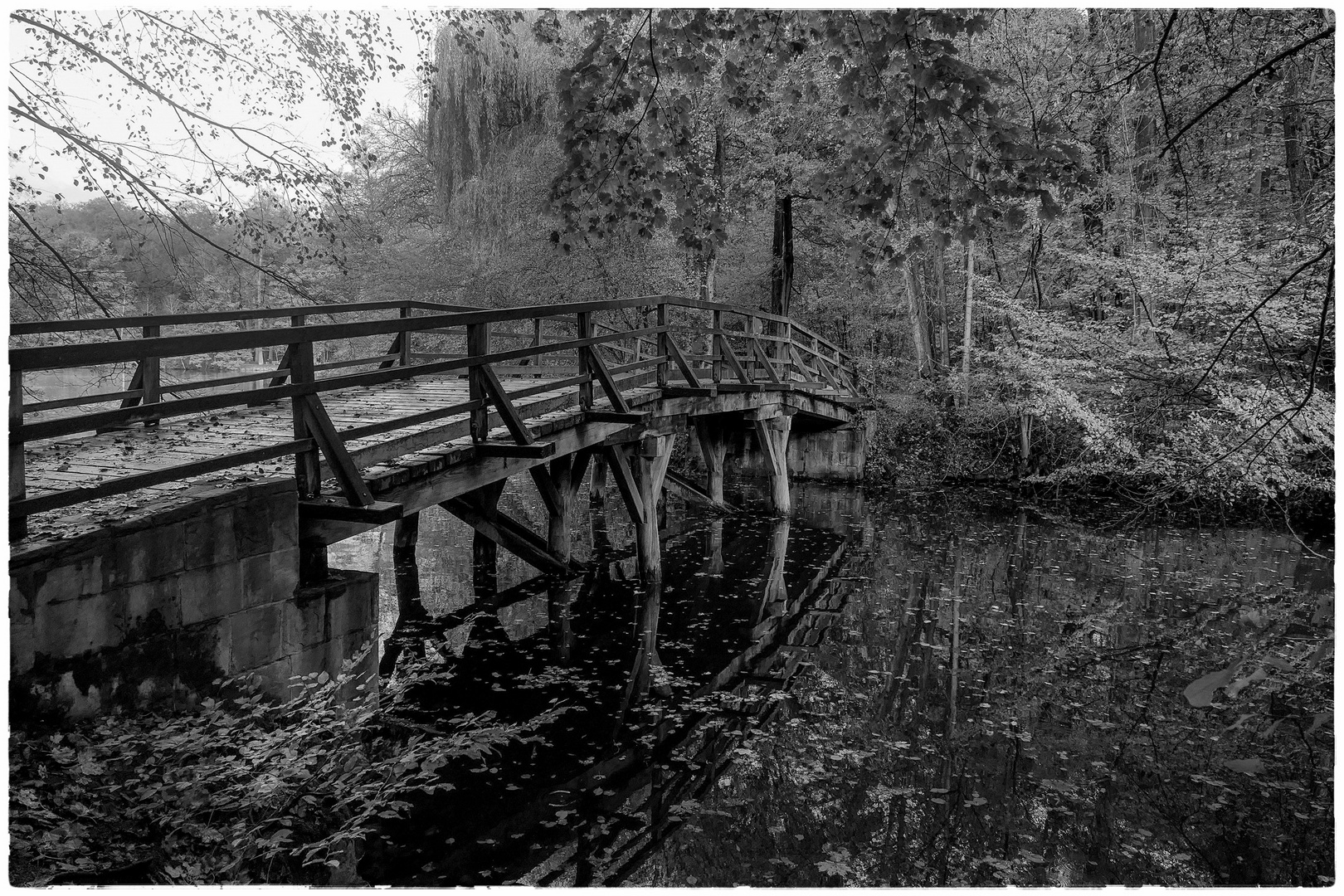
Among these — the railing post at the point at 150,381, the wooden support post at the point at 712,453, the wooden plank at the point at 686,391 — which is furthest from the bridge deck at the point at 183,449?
the wooden support post at the point at 712,453

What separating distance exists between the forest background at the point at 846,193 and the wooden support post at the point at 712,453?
141 inches

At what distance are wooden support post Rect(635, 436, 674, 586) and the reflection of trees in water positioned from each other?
2464 mm

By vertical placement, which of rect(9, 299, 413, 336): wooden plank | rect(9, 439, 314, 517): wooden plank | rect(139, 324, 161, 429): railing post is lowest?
rect(9, 439, 314, 517): wooden plank

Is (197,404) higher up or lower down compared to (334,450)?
higher up

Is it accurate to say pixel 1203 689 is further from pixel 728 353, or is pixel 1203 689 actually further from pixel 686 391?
pixel 728 353

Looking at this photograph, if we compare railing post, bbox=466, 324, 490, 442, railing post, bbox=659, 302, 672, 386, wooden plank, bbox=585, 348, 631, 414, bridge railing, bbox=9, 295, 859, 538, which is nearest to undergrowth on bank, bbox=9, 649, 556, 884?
bridge railing, bbox=9, 295, 859, 538

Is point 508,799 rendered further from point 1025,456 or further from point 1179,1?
point 1025,456

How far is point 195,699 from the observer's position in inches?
174

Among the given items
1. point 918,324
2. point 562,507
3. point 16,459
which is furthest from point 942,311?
point 16,459

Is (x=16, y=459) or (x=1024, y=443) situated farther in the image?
(x=1024, y=443)

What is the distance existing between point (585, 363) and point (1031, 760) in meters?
5.05

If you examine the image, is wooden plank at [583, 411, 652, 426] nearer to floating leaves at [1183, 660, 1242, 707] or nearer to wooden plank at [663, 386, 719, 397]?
wooden plank at [663, 386, 719, 397]

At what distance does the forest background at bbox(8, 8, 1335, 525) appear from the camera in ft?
18.1

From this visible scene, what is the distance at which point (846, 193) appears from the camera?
247 inches
